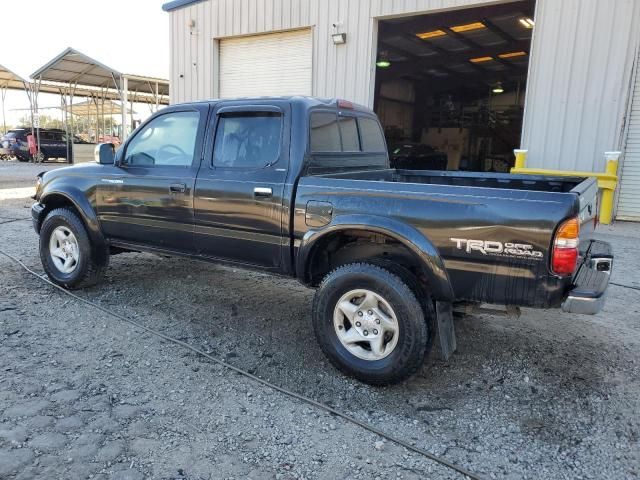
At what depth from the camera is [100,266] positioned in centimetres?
487

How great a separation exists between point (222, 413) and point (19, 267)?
408 cm

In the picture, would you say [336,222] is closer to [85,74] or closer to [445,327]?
[445,327]

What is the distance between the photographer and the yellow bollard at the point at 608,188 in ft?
27.2

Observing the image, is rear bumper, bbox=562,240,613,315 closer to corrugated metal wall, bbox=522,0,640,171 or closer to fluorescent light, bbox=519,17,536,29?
corrugated metal wall, bbox=522,0,640,171

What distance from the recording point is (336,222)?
327cm

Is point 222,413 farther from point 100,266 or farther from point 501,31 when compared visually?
point 501,31

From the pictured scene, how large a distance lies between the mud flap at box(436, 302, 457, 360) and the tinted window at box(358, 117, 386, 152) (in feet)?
6.07

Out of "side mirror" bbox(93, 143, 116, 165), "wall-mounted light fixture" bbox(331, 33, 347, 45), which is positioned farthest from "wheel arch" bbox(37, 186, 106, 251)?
"wall-mounted light fixture" bbox(331, 33, 347, 45)

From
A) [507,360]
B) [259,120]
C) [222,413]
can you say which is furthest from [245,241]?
[507,360]

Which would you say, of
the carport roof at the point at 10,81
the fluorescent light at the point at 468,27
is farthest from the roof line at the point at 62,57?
the fluorescent light at the point at 468,27

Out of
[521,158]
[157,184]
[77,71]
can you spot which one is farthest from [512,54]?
[77,71]

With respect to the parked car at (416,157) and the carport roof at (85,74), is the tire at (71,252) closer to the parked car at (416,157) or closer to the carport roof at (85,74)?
the parked car at (416,157)

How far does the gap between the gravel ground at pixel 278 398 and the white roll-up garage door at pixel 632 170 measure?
4995 millimetres

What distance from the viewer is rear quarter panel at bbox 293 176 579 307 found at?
8.73ft
